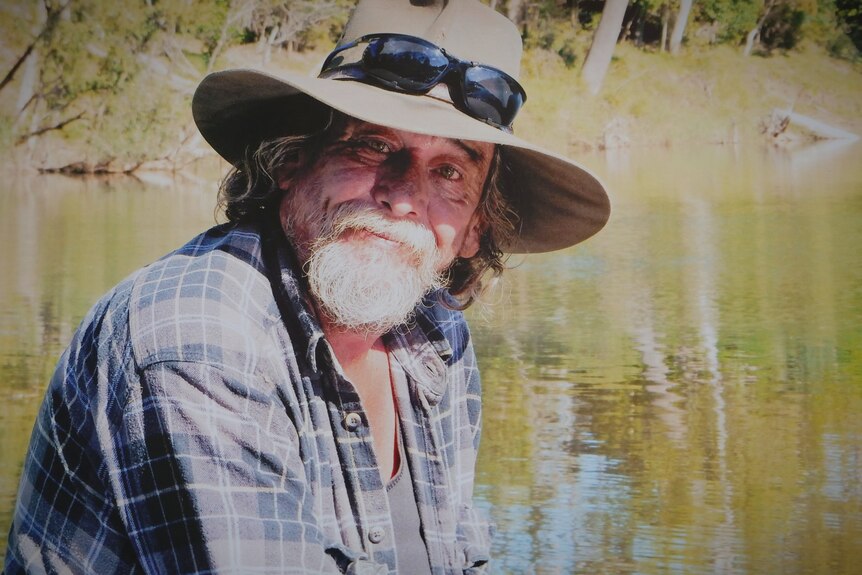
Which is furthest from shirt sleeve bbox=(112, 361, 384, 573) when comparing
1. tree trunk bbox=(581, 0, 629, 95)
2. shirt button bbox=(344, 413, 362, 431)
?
tree trunk bbox=(581, 0, 629, 95)

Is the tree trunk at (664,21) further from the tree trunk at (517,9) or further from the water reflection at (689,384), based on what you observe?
the water reflection at (689,384)

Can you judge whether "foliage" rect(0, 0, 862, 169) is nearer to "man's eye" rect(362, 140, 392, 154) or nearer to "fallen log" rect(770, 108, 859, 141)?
"fallen log" rect(770, 108, 859, 141)

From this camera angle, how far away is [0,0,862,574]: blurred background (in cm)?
245

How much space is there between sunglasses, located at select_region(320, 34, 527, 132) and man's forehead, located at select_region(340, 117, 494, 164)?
0.03 metres

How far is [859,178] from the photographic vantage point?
5.74 meters

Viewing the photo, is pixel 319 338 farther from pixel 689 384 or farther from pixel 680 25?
pixel 680 25

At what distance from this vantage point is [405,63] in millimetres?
922

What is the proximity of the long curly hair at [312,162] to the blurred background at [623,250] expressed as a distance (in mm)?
136

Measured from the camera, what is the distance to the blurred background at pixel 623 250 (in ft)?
8.02

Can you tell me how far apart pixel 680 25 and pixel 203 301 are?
622cm


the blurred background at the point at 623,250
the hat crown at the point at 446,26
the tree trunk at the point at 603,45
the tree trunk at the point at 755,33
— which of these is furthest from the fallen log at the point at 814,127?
the hat crown at the point at 446,26

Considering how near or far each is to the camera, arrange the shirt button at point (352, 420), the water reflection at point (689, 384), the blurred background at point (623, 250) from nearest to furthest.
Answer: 1. the shirt button at point (352, 420)
2. the water reflection at point (689, 384)
3. the blurred background at point (623, 250)

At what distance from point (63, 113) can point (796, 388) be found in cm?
517

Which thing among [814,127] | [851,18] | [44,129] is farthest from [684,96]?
[44,129]
